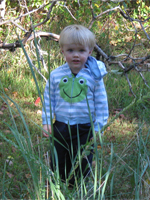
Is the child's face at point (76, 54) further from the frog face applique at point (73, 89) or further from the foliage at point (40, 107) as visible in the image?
the foliage at point (40, 107)

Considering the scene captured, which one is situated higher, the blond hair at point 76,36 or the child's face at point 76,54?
the blond hair at point 76,36

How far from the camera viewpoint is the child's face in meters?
2.24

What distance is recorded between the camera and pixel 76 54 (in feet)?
7.30

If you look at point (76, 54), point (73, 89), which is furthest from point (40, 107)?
point (76, 54)

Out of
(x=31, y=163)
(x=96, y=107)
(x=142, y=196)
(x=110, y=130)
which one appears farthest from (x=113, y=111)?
(x=31, y=163)

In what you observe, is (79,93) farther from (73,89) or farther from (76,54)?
(76,54)

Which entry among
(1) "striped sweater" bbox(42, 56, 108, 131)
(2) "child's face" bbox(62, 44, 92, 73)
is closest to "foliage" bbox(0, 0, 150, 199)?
(1) "striped sweater" bbox(42, 56, 108, 131)

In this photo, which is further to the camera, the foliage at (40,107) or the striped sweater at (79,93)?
the striped sweater at (79,93)

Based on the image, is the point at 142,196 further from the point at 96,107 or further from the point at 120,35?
the point at 120,35

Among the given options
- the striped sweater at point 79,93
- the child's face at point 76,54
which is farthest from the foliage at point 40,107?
the child's face at point 76,54

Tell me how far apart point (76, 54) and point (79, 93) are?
1.01 feet

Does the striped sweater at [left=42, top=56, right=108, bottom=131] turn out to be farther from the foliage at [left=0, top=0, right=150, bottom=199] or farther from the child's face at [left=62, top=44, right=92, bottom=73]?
the foliage at [left=0, top=0, right=150, bottom=199]

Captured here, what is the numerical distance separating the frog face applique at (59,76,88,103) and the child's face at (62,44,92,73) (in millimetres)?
112

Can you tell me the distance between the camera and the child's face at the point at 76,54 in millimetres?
2236
